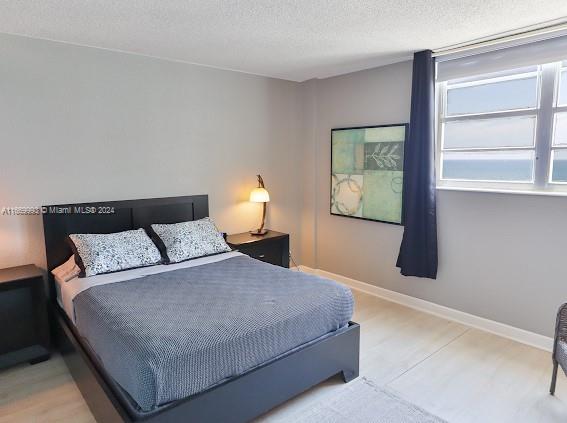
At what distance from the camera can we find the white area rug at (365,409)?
2.15 m

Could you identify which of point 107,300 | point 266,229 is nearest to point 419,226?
point 266,229

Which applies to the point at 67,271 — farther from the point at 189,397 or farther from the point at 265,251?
the point at 265,251

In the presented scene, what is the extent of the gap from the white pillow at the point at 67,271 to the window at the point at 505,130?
3.08 meters

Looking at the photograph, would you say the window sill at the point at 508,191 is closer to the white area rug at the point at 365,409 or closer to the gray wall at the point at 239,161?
the gray wall at the point at 239,161

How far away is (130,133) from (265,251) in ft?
5.54

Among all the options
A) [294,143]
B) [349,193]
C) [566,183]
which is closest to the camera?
[566,183]

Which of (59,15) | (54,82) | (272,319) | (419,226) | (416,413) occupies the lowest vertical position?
(416,413)

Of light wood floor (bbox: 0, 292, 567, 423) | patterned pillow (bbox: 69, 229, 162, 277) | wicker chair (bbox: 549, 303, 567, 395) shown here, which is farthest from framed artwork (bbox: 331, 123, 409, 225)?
patterned pillow (bbox: 69, 229, 162, 277)

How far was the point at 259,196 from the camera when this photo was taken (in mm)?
4008

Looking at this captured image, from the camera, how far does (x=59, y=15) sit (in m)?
2.40

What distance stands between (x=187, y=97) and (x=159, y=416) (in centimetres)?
280

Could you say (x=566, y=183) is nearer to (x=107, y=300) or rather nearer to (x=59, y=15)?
(x=107, y=300)

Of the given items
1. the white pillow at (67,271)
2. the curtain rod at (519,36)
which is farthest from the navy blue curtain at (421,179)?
the white pillow at (67,271)

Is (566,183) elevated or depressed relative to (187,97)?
depressed
